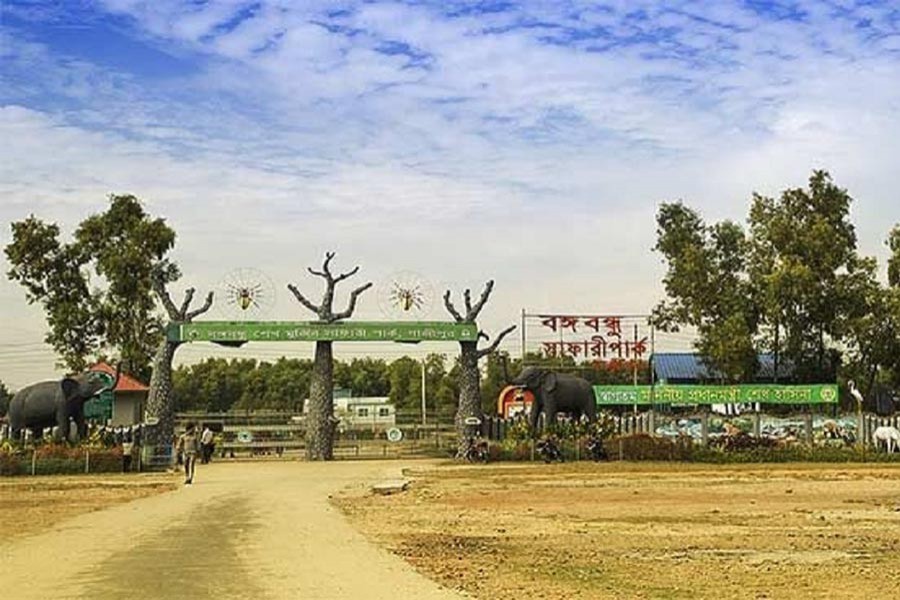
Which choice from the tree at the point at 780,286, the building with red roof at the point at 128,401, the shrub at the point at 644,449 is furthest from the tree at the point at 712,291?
the building with red roof at the point at 128,401

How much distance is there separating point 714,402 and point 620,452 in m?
9.91

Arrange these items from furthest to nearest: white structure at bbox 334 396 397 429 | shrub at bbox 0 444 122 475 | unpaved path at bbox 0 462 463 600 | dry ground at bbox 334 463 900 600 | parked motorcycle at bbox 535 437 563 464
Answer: white structure at bbox 334 396 397 429
parked motorcycle at bbox 535 437 563 464
shrub at bbox 0 444 122 475
dry ground at bbox 334 463 900 600
unpaved path at bbox 0 462 463 600

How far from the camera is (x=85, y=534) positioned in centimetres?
1908

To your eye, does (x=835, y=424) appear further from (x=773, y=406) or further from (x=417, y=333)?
(x=417, y=333)

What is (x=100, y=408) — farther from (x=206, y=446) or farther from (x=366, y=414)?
(x=366, y=414)

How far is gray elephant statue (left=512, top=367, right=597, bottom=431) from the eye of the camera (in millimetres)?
49312

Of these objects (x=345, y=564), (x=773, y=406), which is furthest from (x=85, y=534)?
(x=773, y=406)

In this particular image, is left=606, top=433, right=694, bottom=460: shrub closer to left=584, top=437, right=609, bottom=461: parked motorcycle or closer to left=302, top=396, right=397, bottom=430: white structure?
left=584, top=437, right=609, bottom=461: parked motorcycle

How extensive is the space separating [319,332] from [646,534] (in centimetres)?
2823

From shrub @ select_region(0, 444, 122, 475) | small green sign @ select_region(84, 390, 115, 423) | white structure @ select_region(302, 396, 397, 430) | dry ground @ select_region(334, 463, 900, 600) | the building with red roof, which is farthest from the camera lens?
white structure @ select_region(302, 396, 397, 430)

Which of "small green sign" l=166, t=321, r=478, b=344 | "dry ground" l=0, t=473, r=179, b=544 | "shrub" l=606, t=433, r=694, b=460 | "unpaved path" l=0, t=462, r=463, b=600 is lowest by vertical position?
"dry ground" l=0, t=473, r=179, b=544

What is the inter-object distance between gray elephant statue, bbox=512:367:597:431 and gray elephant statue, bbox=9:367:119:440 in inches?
667

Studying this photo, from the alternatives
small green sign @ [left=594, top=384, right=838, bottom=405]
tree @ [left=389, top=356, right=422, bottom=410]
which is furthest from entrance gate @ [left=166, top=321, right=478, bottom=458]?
tree @ [left=389, top=356, right=422, bottom=410]

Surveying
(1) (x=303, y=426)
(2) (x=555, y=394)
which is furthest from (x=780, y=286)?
(1) (x=303, y=426)
